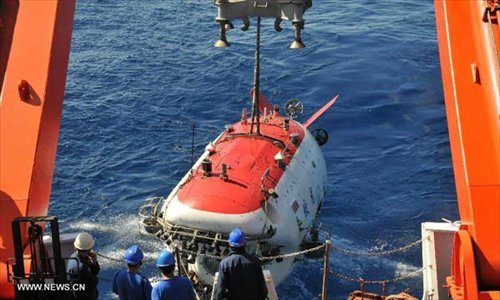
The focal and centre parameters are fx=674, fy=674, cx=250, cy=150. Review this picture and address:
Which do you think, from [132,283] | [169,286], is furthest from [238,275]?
[132,283]

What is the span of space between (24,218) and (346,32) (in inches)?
1195

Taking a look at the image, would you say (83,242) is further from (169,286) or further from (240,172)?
(240,172)

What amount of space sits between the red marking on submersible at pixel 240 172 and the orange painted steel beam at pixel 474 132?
6647 millimetres

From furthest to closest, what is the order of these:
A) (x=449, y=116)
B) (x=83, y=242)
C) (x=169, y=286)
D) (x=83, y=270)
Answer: (x=449, y=116), (x=83, y=242), (x=83, y=270), (x=169, y=286)

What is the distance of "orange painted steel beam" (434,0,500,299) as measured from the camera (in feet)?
25.5

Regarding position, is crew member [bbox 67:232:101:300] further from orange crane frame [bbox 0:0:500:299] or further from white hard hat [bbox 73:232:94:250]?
orange crane frame [bbox 0:0:500:299]

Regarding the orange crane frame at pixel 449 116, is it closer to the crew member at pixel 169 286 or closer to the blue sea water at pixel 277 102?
the crew member at pixel 169 286

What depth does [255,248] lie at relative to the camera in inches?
590

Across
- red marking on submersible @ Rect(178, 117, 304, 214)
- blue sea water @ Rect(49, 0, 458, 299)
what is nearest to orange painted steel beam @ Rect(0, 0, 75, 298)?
red marking on submersible @ Rect(178, 117, 304, 214)

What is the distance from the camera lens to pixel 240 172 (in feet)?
52.7

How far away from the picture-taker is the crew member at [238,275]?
8.62 m

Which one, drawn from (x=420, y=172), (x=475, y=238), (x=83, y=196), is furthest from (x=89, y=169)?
(x=475, y=238)

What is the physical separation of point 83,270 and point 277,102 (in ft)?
68.4

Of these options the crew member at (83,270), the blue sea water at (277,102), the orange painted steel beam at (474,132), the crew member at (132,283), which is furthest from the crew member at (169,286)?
the blue sea water at (277,102)
